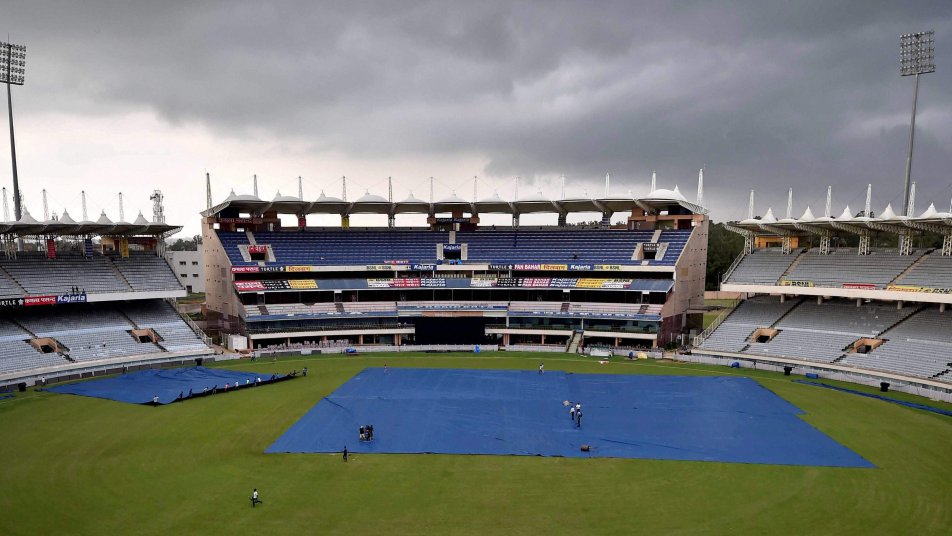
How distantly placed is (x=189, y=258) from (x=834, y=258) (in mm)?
99835

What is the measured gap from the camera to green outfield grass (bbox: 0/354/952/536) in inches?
754

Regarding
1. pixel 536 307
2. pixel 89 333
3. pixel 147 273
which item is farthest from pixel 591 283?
pixel 89 333

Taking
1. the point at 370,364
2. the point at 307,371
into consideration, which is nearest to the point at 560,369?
the point at 370,364

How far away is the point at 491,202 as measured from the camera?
66438mm

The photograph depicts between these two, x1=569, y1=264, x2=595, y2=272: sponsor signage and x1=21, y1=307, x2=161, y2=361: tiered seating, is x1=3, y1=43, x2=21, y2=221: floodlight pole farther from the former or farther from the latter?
x1=569, y1=264, x2=595, y2=272: sponsor signage

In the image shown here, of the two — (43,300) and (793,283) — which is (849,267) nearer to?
(793,283)

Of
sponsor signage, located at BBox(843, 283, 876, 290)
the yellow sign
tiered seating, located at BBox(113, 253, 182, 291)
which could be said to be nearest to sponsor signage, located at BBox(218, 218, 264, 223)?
tiered seating, located at BBox(113, 253, 182, 291)

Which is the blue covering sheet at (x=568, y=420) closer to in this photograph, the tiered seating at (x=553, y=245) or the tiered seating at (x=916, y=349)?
the tiered seating at (x=916, y=349)

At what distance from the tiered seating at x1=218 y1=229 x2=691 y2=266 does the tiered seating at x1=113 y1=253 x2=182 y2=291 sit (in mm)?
6974

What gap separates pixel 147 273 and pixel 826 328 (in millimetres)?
72208

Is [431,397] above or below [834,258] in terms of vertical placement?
below

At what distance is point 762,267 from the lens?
184 ft

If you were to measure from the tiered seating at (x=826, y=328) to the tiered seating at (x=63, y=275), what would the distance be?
66456mm

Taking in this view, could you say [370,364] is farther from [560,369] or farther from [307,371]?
[560,369]
